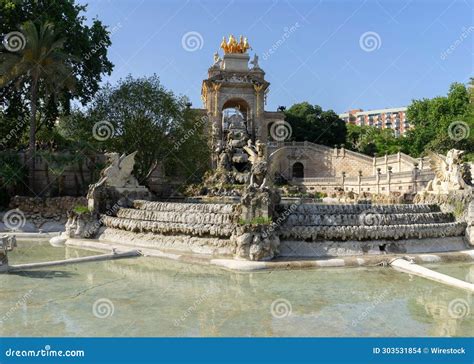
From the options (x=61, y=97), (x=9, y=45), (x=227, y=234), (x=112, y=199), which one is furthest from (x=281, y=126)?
(x=227, y=234)

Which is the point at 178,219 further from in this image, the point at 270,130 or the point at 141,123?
the point at 270,130

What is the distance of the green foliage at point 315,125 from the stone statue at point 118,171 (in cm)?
4665

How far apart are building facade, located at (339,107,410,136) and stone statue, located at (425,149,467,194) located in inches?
4260

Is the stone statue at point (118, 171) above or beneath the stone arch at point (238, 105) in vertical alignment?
beneath

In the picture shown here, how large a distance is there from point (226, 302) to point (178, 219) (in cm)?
618

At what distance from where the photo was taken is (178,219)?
1383 cm

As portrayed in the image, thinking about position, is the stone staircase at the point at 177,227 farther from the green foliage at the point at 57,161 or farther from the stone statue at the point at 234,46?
the stone statue at the point at 234,46

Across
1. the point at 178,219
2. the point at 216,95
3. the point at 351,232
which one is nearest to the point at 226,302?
the point at 351,232

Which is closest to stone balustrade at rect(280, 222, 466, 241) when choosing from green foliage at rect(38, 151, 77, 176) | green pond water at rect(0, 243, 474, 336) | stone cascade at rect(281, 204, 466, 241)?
stone cascade at rect(281, 204, 466, 241)

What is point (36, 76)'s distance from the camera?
22781 mm

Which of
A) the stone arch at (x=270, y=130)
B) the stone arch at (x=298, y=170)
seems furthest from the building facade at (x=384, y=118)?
the stone arch at (x=298, y=170)

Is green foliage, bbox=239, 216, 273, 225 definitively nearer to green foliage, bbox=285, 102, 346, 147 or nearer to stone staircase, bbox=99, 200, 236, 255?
stone staircase, bbox=99, 200, 236, 255

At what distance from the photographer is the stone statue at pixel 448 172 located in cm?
1499

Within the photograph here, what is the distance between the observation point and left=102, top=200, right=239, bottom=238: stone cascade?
12844 millimetres
